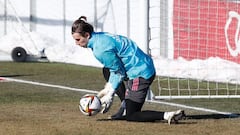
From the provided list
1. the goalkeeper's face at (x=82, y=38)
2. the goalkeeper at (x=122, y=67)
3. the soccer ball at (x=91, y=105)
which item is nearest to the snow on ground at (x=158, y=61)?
the goalkeeper at (x=122, y=67)

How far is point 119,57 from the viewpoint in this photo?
9.90m

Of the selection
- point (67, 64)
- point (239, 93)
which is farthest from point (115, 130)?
point (67, 64)

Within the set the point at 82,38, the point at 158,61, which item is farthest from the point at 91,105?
the point at 158,61

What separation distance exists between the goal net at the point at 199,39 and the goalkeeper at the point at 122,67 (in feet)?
23.4

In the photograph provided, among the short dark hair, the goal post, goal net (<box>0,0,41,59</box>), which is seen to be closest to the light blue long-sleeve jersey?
the short dark hair

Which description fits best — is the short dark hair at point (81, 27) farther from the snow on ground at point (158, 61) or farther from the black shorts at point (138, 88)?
the snow on ground at point (158, 61)

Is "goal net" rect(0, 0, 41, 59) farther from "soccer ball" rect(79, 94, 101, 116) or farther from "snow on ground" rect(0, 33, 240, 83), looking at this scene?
"soccer ball" rect(79, 94, 101, 116)

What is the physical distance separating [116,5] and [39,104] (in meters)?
11.3

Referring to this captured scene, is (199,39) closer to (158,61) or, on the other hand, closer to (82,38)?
(158,61)

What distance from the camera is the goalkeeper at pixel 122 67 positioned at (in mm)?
9727

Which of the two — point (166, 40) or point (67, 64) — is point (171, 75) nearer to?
point (166, 40)

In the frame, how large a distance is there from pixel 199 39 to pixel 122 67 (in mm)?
8734

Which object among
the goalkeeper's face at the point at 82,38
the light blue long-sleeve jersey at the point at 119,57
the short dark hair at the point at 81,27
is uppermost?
the short dark hair at the point at 81,27

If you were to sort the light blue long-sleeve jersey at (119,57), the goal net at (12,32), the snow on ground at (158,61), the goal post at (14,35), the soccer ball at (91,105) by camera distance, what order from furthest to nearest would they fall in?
1. the goal net at (12,32)
2. the goal post at (14,35)
3. the snow on ground at (158,61)
4. the soccer ball at (91,105)
5. the light blue long-sleeve jersey at (119,57)
